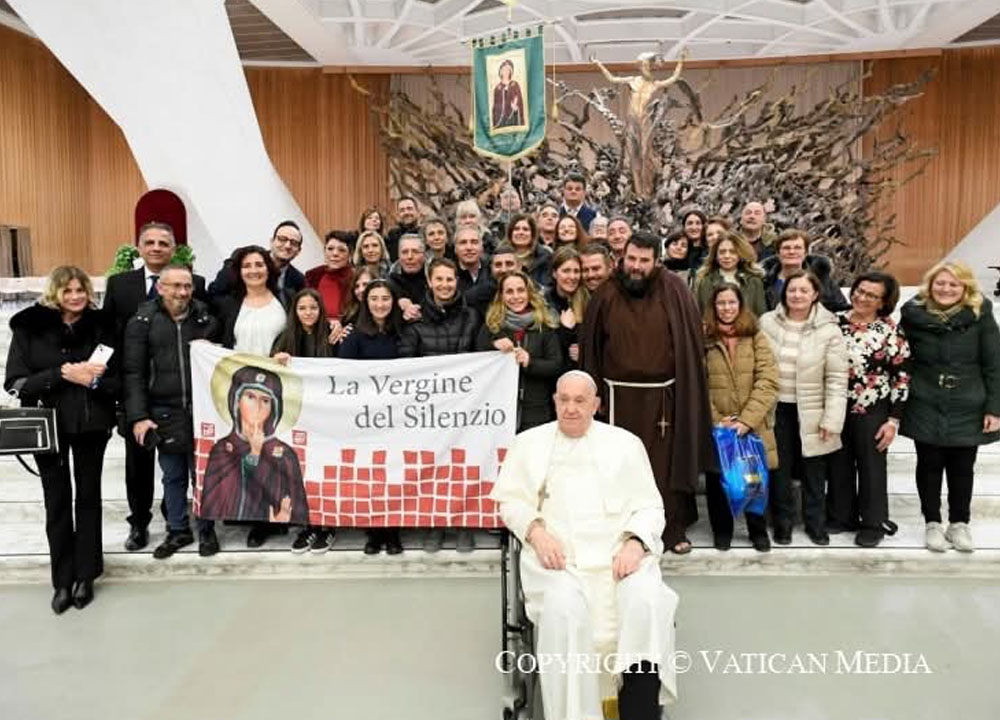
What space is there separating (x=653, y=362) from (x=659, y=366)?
35 mm

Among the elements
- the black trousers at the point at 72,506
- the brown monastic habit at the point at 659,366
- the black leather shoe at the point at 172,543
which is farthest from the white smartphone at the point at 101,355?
the brown monastic habit at the point at 659,366

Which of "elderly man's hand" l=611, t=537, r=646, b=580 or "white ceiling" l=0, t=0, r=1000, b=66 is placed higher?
"white ceiling" l=0, t=0, r=1000, b=66

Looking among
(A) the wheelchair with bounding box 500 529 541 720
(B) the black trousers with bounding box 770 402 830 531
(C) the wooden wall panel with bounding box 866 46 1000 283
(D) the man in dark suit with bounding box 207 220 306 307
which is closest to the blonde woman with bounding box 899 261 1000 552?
(B) the black trousers with bounding box 770 402 830 531

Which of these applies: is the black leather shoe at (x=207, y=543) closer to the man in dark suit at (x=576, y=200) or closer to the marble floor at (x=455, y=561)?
the marble floor at (x=455, y=561)

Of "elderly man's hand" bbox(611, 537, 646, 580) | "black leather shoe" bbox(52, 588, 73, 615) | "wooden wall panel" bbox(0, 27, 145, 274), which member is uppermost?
"wooden wall panel" bbox(0, 27, 145, 274)

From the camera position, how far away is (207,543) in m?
4.00

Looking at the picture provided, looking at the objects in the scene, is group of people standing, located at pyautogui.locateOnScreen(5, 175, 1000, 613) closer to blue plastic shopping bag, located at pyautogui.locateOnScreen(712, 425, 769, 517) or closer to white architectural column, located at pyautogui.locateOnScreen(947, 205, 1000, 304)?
blue plastic shopping bag, located at pyautogui.locateOnScreen(712, 425, 769, 517)

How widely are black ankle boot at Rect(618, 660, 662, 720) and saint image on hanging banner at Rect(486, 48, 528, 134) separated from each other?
15.6 ft

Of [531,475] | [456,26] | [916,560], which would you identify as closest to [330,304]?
[531,475]

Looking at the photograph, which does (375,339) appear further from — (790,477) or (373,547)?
(790,477)

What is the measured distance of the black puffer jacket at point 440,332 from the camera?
4.04 m

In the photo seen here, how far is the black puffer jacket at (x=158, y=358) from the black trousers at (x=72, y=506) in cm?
25

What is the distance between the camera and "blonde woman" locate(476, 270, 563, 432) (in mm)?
3859

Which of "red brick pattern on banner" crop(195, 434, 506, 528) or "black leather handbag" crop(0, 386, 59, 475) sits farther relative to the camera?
"red brick pattern on banner" crop(195, 434, 506, 528)
